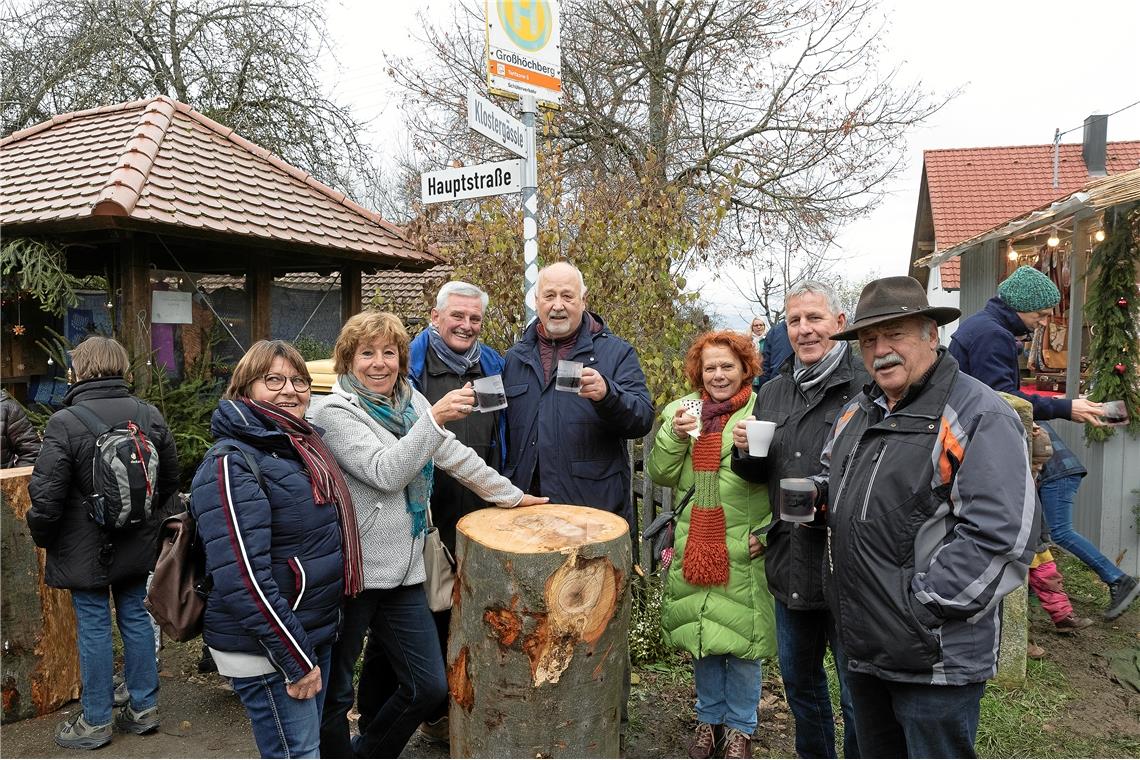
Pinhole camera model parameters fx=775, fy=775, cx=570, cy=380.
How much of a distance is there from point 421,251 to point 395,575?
5.42 meters

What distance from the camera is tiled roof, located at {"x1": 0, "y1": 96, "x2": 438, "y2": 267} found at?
5691 millimetres

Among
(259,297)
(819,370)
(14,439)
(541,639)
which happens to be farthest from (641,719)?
(259,297)

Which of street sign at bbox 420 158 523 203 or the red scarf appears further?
street sign at bbox 420 158 523 203

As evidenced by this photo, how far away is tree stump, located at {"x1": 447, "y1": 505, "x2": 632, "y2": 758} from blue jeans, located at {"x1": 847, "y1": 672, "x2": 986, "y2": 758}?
2.70 feet

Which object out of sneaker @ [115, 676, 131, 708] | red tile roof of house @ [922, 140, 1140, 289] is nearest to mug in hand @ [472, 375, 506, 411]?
sneaker @ [115, 676, 131, 708]

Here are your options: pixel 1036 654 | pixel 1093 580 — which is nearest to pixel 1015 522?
pixel 1036 654

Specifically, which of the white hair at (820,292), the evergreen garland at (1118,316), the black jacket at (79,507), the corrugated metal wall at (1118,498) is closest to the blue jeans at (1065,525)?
the corrugated metal wall at (1118,498)

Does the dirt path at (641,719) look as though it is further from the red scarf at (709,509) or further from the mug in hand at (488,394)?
the mug in hand at (488,394)

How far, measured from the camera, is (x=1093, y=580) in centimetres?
588

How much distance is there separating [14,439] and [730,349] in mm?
4276

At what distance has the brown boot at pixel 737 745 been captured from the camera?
3.12 m

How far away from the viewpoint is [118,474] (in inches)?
134

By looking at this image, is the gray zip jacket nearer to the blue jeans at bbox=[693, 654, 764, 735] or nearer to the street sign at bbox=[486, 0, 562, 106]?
the blue jeans at bbox=[693, 654, 764, 735]

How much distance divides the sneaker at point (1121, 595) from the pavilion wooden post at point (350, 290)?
21.9 ft
